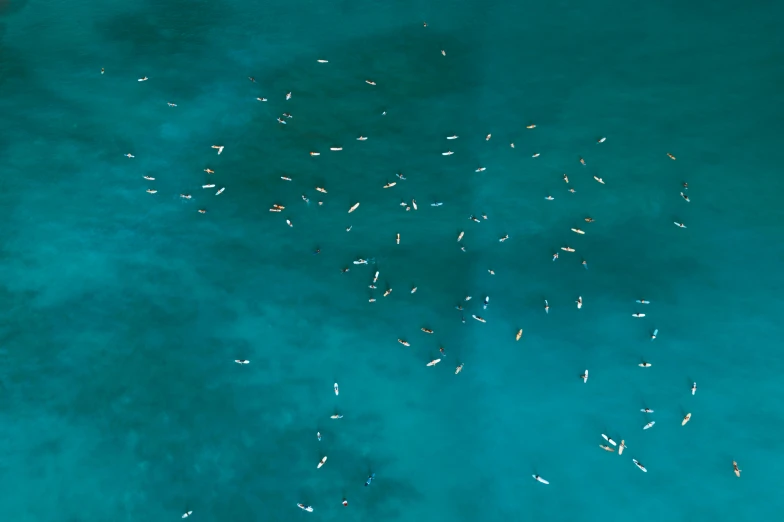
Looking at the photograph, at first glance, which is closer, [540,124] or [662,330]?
[662,330]

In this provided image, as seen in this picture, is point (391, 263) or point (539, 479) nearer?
point (539, 479)

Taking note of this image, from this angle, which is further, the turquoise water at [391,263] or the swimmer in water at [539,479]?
the turquoise water at [391,263]

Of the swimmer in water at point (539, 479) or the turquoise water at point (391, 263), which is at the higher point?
the turquoise water at point (391, 263)

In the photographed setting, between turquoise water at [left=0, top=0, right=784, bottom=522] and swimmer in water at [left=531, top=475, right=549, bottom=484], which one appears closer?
swimmer in water at [left=531, top=475, right=549, bottom=484]

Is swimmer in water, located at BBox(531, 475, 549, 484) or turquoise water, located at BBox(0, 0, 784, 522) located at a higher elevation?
turquoise water, located at BBox(0, 0, 784, 522)

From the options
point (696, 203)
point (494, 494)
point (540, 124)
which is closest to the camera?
point (494, 494)

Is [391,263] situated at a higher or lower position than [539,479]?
higher

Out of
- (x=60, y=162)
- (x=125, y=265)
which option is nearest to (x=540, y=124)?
(x=125, y=265)

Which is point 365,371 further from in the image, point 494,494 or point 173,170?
point 173,170
